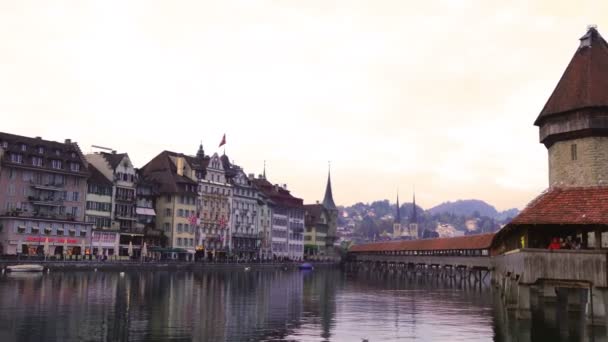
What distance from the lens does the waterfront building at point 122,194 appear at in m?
122

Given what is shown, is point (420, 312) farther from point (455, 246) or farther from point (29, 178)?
point (29, 178)

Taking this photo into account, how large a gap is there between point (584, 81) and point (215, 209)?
364 ft

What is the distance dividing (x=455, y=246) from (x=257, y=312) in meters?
62.7

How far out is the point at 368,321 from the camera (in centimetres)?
4294

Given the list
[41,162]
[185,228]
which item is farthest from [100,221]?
[185,228]

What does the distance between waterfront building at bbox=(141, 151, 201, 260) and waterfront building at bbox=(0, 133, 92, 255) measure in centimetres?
1761

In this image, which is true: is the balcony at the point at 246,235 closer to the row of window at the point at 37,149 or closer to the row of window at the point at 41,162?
the row of window at the point at 41,162

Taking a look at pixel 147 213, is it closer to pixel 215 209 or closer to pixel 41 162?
pixel 215 209

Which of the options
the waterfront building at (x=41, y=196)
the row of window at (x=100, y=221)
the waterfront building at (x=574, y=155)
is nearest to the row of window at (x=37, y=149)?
the waterfront building at (x=41, y=196)

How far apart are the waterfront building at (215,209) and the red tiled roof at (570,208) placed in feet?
353

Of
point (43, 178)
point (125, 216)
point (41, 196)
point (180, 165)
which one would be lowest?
point (125, 216)

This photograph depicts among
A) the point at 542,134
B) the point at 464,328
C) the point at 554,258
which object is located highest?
the point at 542,134

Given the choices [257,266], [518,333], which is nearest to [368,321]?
[518,333]

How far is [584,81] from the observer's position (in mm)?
44344
